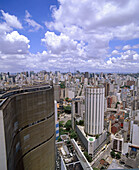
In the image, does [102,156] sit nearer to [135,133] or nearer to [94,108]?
[135,133]

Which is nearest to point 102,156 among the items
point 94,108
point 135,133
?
point 135,133

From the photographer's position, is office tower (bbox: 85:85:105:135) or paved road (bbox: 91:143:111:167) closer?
paved road (bbox: 91:143:111:167)

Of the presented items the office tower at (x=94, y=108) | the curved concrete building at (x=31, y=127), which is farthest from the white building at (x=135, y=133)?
the curved concrete building at (x=31, y=127)

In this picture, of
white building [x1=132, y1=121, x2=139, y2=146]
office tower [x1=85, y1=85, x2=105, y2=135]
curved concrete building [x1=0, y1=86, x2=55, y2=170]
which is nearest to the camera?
curved concrete building [x1=0, y1=86, x2=55, y2=170]

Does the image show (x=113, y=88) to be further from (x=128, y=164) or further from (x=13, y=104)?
(x=13, y=104)

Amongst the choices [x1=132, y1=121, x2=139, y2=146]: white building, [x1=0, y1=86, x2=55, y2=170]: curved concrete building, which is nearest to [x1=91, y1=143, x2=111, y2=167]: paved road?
[x1=132, y1=121, x2=139, y2=146]: white building

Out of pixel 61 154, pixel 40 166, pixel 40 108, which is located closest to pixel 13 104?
pixel 40 108

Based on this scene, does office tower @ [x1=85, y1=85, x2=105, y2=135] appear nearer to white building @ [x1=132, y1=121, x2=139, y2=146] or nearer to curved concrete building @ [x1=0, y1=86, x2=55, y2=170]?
white building @ [x1=132, y1=121, x2=139, y2=146]
